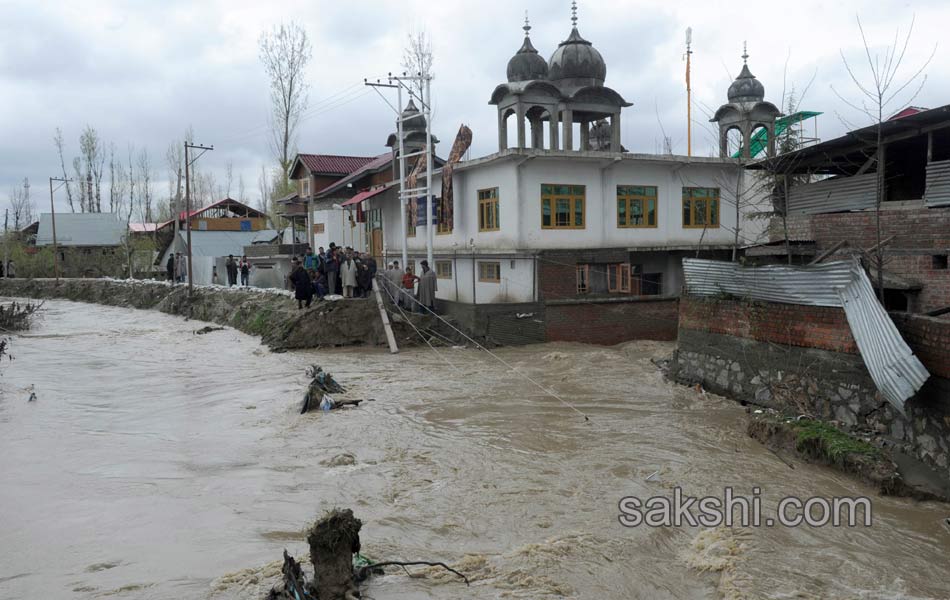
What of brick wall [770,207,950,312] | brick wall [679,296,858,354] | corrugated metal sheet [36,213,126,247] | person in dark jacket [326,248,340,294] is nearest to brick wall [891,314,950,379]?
→ brick wall [679,296,858,354]

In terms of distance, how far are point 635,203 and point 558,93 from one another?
4608 millimetres

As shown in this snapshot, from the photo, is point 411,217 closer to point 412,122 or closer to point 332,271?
point 332,271

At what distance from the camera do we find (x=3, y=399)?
598 inches

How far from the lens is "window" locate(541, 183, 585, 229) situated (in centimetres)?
2394

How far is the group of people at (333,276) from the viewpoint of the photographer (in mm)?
23438

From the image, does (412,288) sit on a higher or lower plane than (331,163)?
lower

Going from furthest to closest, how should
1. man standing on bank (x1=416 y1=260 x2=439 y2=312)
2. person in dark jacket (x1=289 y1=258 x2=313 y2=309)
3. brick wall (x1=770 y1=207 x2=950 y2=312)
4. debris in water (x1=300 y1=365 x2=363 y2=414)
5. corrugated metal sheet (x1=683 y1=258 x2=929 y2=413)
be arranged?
man standing on bank (x1=416 y1=260 x2=439 y2=312), person in dark jacket (x1=289 y1=258 x2=313 y2=309), debris in water (x1=300 y1=365 x2=363 y2=414), brick wall (x1=770 y1=207 x2=950 y2=312), corrugated metal sheet (x1=683 y1=258 x2=929 y2=413)

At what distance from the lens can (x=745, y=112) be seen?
2792 centimetres

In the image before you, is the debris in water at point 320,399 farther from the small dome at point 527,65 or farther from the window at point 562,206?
the small dome at point 527,65

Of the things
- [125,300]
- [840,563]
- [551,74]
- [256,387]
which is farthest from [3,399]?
[125,300]

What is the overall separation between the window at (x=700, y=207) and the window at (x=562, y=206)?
15.0 feet

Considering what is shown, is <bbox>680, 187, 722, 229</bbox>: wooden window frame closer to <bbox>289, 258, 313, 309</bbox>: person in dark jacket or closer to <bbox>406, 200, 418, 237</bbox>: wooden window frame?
<bbox>406, 200, 418, 237</bbox>: wooden window frame

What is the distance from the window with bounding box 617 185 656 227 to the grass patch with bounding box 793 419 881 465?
51.8ft

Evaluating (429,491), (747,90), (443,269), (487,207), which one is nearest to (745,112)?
(747,90)
